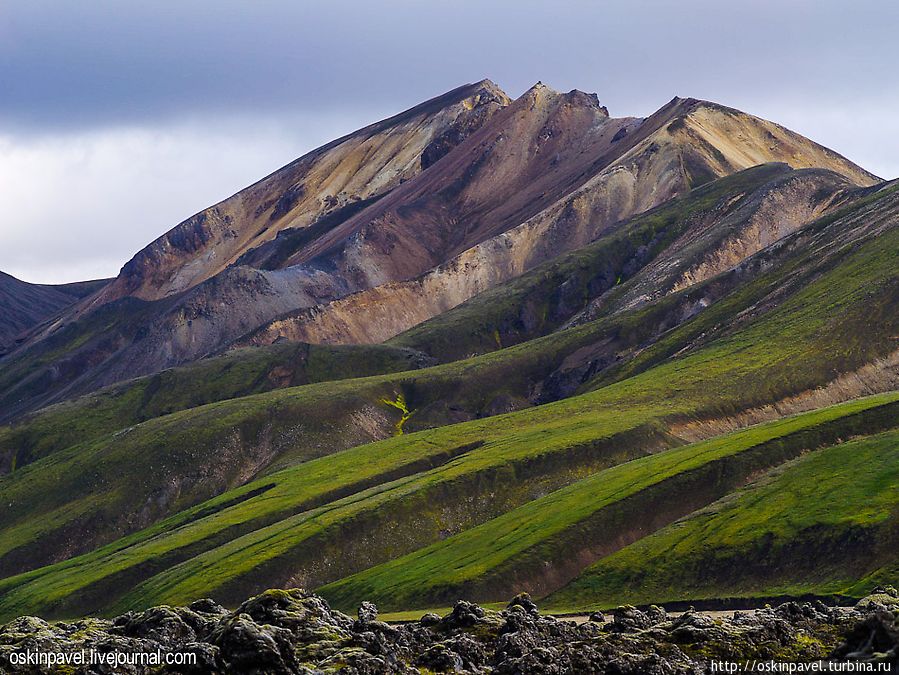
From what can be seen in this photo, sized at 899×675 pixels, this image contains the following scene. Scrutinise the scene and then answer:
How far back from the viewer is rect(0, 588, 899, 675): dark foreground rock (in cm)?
4897

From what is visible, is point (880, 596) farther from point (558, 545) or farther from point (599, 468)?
point (599, 468)

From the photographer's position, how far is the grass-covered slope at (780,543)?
109938 mm

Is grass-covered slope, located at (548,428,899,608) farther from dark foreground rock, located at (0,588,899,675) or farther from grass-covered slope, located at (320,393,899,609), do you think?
dark foreground rock, located at (0,588,899,675)

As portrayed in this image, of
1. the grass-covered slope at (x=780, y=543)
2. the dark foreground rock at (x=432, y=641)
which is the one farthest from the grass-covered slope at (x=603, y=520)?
the dark foreground rock at (x=432, y=641)

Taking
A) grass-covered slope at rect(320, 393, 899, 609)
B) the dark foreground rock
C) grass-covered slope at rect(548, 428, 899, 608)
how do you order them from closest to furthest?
the dark foreground rock < grass-covered slope at rect(548, 428, 899, 608) < grass-covered slope at rect(320, 393, 899, 609)

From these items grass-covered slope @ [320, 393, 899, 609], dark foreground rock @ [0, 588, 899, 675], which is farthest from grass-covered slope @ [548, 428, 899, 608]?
dark foreground rock @ [0, 588, 899, 675]

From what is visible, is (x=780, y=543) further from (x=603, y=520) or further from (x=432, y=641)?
(x=432, y=641)

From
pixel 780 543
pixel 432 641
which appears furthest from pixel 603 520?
pixel 432 641

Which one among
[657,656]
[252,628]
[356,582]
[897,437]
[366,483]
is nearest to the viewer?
[252,628]

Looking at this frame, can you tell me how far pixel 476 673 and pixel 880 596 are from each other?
28.9 m

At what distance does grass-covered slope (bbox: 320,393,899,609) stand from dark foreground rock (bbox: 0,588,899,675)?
58.0 meters

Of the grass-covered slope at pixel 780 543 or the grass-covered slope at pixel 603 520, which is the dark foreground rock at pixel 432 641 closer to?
the grass-covered slope at pixel 780 543

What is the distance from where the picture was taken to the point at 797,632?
5950cm

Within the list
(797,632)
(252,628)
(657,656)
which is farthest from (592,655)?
(252,628)
